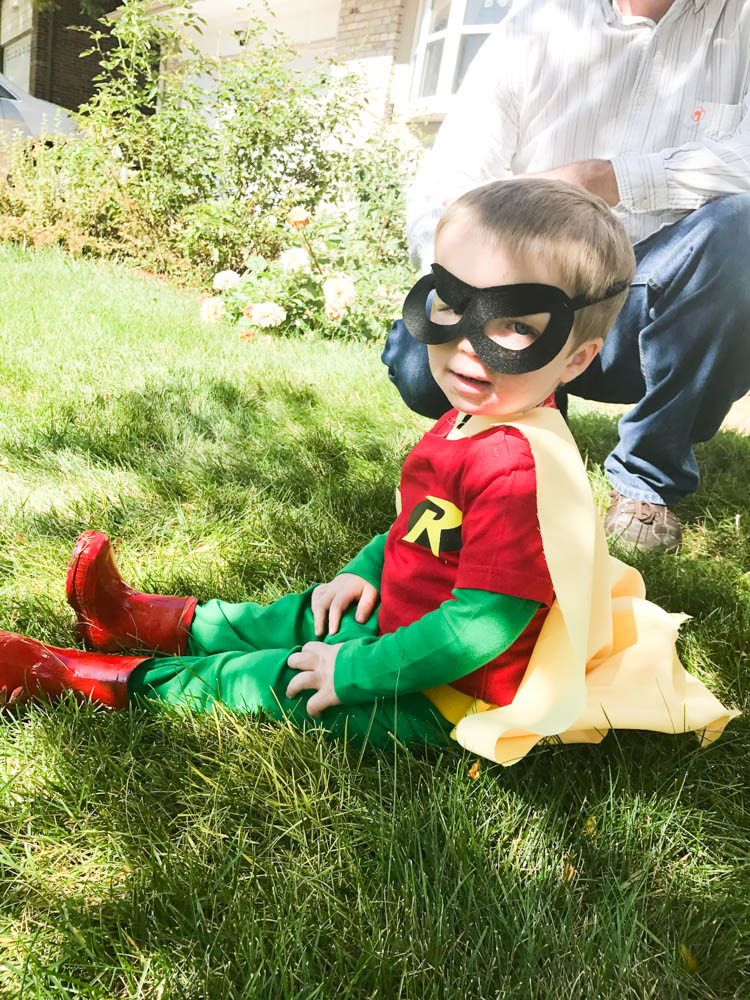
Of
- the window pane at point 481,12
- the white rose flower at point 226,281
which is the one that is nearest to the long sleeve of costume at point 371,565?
the white rose flower at point 226,281

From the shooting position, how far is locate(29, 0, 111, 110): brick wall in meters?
17.6

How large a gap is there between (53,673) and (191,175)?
19.0ft

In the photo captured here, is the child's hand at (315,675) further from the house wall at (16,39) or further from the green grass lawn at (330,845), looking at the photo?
the house wall at (16,39)

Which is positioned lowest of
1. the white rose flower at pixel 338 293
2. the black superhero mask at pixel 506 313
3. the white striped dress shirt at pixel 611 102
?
the white rose flower at pixel 338 293

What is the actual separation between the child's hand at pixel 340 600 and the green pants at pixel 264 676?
0.02 meters

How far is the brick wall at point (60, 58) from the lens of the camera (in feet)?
57.6

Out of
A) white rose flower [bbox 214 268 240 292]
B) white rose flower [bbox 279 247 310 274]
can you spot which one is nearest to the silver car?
white rose flower [bbox 214 268 240 292]

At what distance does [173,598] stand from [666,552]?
151 cm

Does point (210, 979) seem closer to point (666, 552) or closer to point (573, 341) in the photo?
point (573, 341)

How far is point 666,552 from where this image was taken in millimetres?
2365

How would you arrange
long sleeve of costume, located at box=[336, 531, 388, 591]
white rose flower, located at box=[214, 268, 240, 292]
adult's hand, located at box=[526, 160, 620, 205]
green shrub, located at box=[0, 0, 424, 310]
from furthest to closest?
green shrub, located at box=[0, 0, 424, 310]
white rose flower, located at box=[214, 268, 240, 292]
adult's hand, located at box=[526, 160, 620, 205]
long sleeve of costume, located at box=[336, 531, 388, 591]

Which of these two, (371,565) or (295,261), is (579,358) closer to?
(371,565)

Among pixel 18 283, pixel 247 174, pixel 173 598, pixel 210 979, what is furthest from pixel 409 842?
pixel 247 174

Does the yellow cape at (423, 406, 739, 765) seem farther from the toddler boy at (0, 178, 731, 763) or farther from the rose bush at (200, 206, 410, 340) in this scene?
the rose bush at (200, 206, 410, 340)
